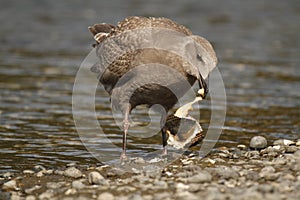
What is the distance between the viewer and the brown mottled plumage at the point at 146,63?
24.5 ft

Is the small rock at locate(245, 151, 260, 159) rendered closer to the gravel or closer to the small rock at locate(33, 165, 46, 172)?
the gravel

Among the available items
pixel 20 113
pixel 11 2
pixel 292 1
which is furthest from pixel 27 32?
pixel 292 1

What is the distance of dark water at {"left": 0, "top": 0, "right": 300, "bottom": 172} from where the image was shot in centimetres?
929

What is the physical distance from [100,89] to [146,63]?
5647mm

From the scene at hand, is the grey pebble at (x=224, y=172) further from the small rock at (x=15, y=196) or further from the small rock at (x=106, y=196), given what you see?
the small rock at (x=15, y=196)

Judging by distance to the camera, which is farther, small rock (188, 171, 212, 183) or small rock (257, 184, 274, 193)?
small rock (188, 171, 212, 183)

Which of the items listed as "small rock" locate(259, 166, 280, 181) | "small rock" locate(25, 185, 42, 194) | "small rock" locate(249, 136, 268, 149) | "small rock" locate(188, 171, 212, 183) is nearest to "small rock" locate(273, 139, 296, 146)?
"small rock" locate(249, 136, 268, 149)

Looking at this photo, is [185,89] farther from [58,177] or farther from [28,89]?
[28,89]

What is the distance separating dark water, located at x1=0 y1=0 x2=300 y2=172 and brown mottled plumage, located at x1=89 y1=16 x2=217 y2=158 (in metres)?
1.00

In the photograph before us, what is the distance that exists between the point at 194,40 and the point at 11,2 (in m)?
16.8

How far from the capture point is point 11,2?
2325 centimetres

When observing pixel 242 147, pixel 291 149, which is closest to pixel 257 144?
pixel 242 147

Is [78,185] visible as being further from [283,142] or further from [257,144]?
[283,142]

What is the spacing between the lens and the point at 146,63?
300 inches
